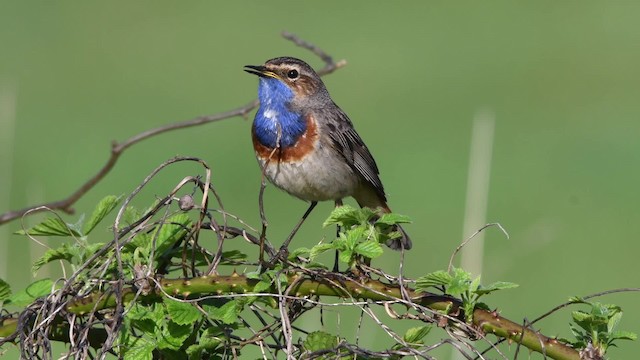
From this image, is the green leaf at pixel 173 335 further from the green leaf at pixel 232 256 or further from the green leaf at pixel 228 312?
the green leaf at pixel 232 256

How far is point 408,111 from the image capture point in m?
15.0

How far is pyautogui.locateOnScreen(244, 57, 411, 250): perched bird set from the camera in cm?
539

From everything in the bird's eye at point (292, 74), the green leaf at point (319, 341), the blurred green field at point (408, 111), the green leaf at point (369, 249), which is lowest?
the green leaf at point (319, 341)

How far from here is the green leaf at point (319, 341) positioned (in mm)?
2834

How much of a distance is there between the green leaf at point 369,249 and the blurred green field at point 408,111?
12.6 ft

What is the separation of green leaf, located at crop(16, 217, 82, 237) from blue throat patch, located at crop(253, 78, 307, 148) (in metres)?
2.36

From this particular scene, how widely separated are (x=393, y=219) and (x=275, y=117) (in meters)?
2.66

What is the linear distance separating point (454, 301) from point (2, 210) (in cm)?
555

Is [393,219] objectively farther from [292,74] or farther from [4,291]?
[292,74]

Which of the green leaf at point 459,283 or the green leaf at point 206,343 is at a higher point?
the green leaf at point 459,283

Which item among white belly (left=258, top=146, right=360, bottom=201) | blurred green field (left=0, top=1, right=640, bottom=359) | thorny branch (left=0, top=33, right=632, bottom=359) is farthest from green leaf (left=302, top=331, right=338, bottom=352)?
blurred green field (left=0, top=1, right=640, bottom=359)

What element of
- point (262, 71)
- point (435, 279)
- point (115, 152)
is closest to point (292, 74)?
point (262, 71)

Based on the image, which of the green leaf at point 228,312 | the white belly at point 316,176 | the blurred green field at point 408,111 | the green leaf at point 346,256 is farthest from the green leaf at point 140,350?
the blurred green field at point 408,111

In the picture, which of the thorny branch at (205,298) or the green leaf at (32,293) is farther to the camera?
the green leaf at (32,293)
